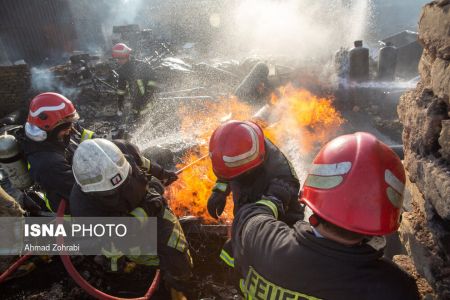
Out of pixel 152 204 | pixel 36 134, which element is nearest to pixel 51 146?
pixel 36 134

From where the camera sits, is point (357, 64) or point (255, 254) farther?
point (357, 64)

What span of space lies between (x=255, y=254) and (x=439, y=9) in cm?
193

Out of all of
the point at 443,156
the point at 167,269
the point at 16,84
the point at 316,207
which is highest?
the point at 443,156

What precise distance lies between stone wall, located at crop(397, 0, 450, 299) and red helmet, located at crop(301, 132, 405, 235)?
429 mm

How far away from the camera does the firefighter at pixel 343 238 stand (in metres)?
1.51

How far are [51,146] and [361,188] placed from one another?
13.8ft

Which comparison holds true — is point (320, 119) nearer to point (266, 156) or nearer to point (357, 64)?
point (357, 64)

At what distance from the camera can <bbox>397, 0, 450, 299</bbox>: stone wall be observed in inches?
72.8

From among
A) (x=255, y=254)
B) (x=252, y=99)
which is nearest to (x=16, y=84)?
(x=252, y=99)

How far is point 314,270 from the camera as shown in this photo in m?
1.55

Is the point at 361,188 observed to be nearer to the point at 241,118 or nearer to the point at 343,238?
the point at 343,238

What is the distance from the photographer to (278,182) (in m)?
2.90

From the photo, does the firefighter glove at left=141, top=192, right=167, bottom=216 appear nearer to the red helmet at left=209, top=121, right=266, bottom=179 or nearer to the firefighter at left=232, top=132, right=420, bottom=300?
the red helmet at left=209, top=121, right=266, bottom=179

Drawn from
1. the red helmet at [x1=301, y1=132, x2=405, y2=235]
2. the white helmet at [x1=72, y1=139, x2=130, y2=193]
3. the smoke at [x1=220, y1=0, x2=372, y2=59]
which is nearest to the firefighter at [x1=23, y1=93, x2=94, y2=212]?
the white helmet at [x1=72, y1=139, x2=130, y2=193]
